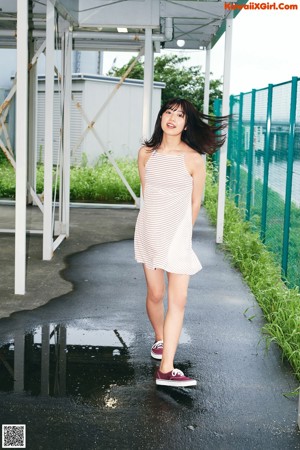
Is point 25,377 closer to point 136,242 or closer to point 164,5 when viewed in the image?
point 136,242

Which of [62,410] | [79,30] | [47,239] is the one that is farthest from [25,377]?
[79,30]

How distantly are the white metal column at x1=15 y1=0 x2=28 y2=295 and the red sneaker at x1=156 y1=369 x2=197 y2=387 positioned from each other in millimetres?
2786

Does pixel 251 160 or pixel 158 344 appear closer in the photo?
pixel 158 344

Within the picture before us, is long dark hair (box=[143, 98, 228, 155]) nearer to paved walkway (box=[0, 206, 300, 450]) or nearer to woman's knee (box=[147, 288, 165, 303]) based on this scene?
woman's knee (box=[147, 288, 165, 303])

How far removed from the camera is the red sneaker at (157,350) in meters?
5.59

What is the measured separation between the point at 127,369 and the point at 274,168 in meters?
5.03

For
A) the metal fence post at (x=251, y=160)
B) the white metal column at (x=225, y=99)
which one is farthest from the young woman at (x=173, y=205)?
the metal fence post at (x=251, y=160)

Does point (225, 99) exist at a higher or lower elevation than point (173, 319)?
higher

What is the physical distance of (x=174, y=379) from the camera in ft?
16.4

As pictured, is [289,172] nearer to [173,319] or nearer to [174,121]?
[174,121]

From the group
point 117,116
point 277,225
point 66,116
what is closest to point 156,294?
point 277,225

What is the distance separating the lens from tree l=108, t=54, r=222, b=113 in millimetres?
36719

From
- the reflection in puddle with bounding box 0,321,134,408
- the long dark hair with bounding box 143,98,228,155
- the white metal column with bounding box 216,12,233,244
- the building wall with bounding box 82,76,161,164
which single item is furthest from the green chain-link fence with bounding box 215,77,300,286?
the building wall with bounding box 82,76,161,164

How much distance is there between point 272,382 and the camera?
522 cm
